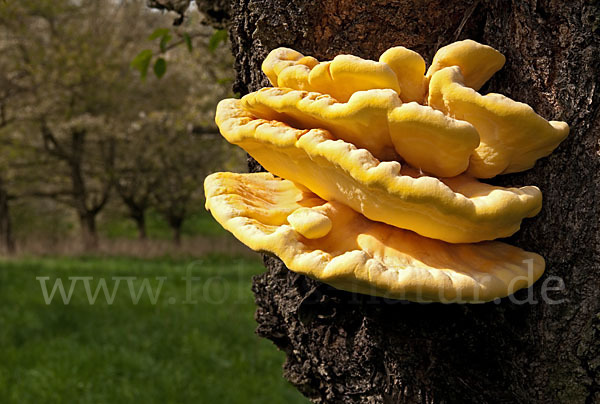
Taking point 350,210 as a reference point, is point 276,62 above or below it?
above

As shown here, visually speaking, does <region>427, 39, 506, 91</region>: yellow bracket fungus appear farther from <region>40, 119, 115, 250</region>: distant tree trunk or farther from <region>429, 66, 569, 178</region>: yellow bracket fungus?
<region>40, 119, 115, 250</region>: distant tree trunk

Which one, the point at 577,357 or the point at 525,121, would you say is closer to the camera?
the point at 525,121

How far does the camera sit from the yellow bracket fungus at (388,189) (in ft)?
3.35

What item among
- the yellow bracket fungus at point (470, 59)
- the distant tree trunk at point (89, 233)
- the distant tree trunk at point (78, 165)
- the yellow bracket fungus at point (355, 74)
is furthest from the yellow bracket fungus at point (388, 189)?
the distant tree trunk at point (89, 233)

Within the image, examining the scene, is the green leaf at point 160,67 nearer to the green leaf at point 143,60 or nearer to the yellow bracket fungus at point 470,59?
the green leaf at point 143,60

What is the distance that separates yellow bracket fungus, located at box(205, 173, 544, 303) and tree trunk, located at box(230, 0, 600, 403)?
148mm

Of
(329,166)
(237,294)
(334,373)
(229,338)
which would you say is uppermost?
Result: (329,166)

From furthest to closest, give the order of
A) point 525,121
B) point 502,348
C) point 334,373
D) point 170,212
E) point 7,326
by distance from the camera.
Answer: point 170,212 < point 7,326 < point 334,373 < point 502,348 < point 525,121

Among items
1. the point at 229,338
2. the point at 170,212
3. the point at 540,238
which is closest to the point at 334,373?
the point at 540,238

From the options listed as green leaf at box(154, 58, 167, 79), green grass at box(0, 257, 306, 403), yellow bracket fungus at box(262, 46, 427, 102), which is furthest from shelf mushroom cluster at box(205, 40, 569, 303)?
green grass at box(0, 257, 306, 403)

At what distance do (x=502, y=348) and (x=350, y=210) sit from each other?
0.52m

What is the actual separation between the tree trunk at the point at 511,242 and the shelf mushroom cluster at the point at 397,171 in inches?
3.5

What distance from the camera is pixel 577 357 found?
1227 millimetres

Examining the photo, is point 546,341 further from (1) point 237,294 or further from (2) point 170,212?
(2) point 170,212
